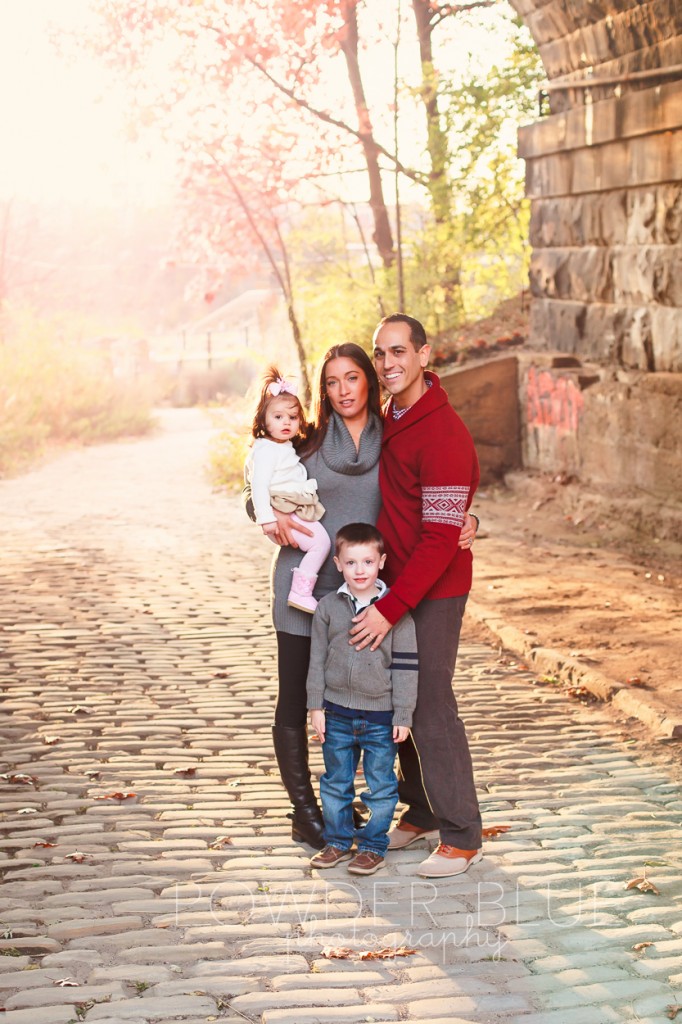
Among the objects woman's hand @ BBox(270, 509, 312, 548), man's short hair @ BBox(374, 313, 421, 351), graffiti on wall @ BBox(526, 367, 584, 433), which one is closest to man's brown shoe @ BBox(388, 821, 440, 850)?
woman's hand @ BBox(270, 509, 312, 548)

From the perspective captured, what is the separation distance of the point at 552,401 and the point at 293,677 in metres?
8.84

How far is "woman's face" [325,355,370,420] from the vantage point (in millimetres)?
4930

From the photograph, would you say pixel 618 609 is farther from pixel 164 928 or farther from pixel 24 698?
pixel 164 928

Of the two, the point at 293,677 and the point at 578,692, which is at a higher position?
the point at 293,677

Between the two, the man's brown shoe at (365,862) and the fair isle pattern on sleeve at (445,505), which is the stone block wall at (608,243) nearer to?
the fair isle pattern on sleeve at (445,505)

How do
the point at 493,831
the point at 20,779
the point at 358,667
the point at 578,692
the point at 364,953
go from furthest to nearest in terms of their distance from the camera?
the point at 578,692 → the point at 20,779 → the point at 493,831 → the point at 358,667 → the point at 364,953

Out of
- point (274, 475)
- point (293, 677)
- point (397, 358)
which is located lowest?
point (293, 677)

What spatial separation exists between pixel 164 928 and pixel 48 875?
2.22ft

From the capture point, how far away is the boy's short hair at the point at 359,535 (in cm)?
477

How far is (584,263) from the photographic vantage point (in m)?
12.7

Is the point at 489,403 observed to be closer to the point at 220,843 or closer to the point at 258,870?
the point at 220,843

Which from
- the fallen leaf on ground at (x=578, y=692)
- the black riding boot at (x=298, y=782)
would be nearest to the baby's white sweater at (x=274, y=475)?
the black riding boot at (x=298, y=782)

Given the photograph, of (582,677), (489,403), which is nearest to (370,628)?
(582,677)

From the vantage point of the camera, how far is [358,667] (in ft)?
15.8
